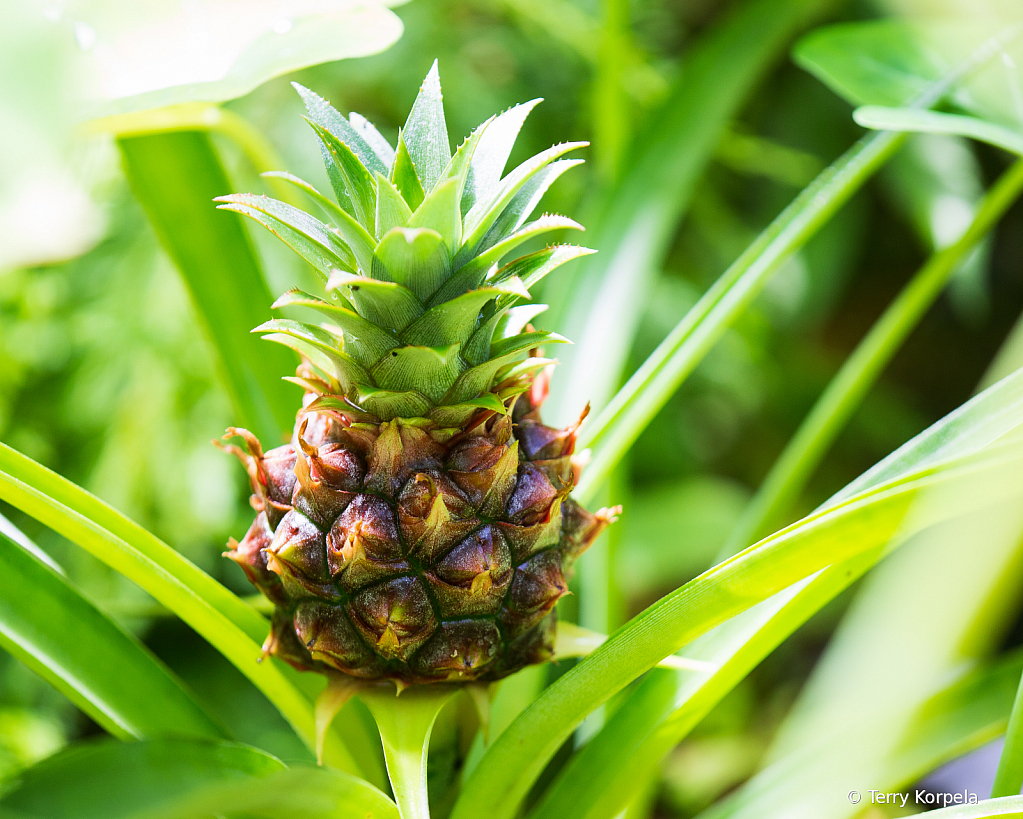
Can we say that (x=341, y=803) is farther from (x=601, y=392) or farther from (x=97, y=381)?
(x=97, y=381)

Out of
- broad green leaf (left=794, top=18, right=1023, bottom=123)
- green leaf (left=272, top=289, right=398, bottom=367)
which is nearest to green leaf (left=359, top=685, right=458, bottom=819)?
green leaf (left=272, top=289, right=398, bottom=367)

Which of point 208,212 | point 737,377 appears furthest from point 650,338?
point 208,212

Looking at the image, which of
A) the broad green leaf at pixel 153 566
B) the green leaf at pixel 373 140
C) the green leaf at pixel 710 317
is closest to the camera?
the broad green leaf at pixel 153 566

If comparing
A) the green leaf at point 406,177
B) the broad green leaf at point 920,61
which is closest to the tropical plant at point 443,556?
the green leaf at point 406,177

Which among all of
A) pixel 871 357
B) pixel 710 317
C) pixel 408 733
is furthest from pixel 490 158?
pixel 871 357

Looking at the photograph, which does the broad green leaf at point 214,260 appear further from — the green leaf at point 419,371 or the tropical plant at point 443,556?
the green leaf at point 419,371

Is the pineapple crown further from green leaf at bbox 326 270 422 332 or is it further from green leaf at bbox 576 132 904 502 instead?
green leaf at bbox 576 132 904 502
